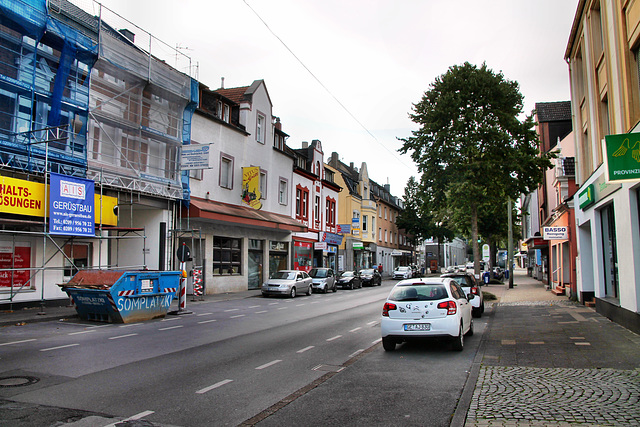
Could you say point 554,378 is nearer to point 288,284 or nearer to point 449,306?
point 449,306

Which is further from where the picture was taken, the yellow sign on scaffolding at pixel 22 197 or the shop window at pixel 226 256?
the shop window at pixel 226 256

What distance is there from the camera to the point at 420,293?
9.80m

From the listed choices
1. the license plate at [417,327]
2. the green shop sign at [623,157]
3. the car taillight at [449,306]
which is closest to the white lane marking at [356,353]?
the license plate at [417,327]

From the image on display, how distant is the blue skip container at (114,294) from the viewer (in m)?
13.7

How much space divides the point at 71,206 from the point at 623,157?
15.9 m

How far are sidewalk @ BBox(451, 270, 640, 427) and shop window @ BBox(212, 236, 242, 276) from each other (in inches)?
669

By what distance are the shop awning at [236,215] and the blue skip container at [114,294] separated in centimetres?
823

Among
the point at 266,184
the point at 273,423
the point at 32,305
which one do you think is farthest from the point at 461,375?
the point at 266,184

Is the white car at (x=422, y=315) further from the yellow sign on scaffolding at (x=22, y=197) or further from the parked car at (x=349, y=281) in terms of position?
the parked car at (x=349, y=281)

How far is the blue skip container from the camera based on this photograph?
1368cm

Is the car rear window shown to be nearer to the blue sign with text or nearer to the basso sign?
the blue sign with text

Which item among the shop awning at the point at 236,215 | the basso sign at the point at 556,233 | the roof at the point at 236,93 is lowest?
the basso sign at the point at 556,233

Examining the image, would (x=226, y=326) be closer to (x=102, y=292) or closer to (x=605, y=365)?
(x=102, y=292)

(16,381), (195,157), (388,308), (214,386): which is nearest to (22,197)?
(195,157)
